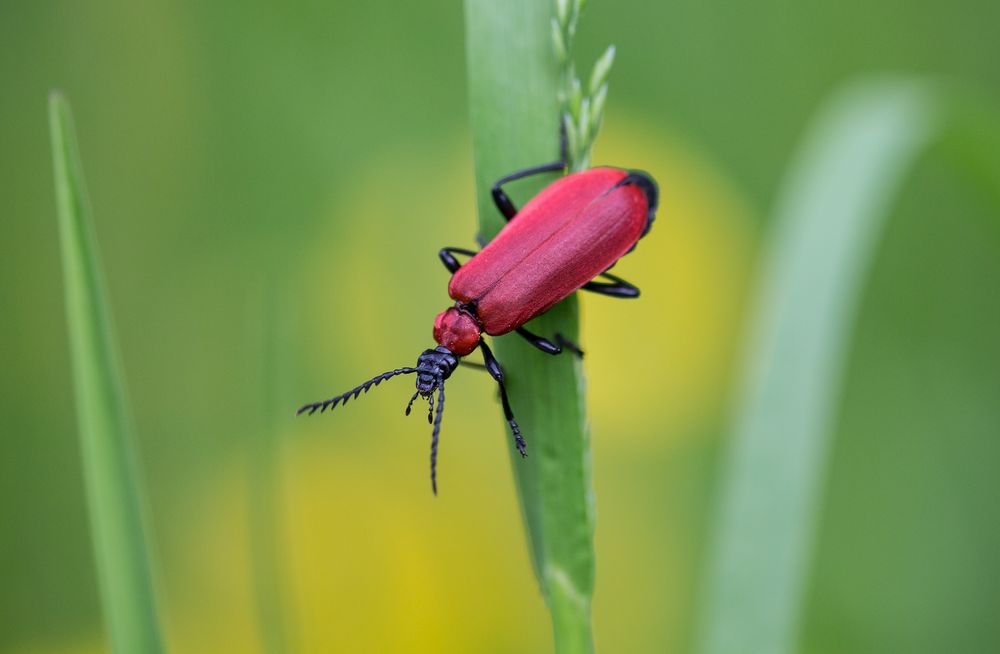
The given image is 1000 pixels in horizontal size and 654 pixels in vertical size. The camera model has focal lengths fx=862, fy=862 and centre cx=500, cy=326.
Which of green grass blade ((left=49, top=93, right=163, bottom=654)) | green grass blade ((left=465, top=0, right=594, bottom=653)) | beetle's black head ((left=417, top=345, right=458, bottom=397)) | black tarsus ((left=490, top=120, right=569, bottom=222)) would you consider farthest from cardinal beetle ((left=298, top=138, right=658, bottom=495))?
green grass blade ((left=49, top=93, right=163, bottom=654))

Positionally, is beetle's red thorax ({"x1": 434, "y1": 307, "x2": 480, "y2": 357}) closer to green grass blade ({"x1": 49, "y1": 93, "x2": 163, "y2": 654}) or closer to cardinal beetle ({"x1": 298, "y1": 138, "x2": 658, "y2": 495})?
cardinal beetle ({"x1": 298, "y1": 138, "x2": 658, "y2": 495})

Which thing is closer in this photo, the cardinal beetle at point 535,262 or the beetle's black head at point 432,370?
the cardinal beetle at point 535,262

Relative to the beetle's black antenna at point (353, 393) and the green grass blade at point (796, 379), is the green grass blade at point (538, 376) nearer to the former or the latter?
the green grass blade at point (796, 379)

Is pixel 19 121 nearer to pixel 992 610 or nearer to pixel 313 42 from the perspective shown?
pixel 313 42

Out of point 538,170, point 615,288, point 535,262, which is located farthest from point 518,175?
point 615,288

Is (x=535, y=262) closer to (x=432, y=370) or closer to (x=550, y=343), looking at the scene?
(x=432, y=370)

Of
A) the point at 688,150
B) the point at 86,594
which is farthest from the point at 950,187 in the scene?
the point at 86,594

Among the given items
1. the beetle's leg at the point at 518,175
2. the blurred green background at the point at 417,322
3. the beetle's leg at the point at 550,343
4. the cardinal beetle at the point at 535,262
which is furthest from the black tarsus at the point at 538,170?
the blurred green background at the point at 417,322
